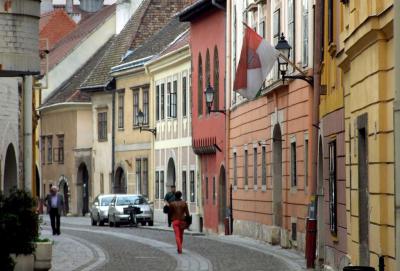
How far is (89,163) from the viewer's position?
77.4m

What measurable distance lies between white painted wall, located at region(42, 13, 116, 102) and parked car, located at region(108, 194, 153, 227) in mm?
23341

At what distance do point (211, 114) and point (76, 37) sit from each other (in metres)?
33.9

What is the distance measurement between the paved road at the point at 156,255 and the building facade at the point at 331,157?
1520mm

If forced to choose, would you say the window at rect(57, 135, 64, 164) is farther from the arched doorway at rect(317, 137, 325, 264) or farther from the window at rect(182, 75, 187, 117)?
the arched doorway at rect(317, 137, 325, 264)

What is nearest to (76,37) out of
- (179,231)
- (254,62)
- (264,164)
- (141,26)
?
(141,26)

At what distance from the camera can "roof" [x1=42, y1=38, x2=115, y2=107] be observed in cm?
7925

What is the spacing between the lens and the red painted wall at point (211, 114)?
167 feet

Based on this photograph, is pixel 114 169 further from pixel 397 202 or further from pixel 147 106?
pixel 397 202

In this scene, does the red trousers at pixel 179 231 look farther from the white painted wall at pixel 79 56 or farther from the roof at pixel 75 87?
the white painted wall at pixel 79 56

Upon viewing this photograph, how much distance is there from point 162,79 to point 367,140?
44821 mm

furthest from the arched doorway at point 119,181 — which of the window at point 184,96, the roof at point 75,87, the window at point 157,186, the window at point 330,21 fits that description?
the window at point 330,21

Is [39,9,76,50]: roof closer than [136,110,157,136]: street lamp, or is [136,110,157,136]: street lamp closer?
[136,110,157,136]: street lamp

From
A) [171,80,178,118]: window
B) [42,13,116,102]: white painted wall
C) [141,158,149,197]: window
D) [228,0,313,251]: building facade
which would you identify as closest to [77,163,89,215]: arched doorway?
Result: [42,13,116,102]: white painted wall

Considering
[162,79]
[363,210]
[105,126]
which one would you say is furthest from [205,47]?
[363,210]
